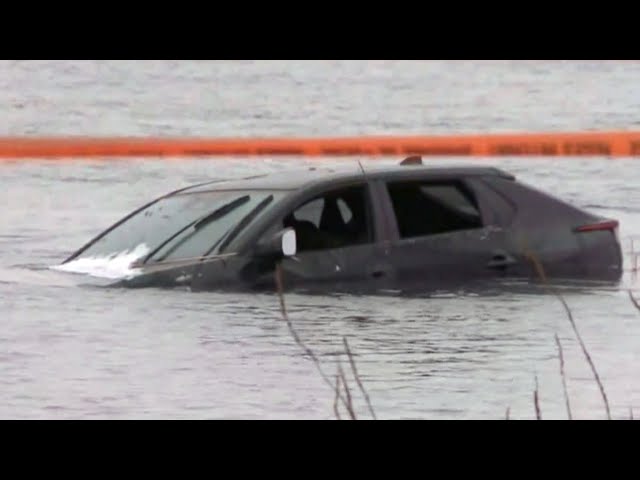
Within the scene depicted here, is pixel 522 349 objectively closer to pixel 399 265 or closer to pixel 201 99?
pixel 399 265

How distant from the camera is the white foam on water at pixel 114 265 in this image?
1490 centimetres

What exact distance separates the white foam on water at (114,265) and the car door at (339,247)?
3.11 ft

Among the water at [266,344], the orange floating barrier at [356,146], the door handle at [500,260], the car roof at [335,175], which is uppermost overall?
the car roof at [335,175]

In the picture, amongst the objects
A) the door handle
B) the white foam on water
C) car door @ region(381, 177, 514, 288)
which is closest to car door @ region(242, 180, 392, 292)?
car door @ region(381, 177, 514, 288)

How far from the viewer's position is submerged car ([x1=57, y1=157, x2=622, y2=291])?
14.5m

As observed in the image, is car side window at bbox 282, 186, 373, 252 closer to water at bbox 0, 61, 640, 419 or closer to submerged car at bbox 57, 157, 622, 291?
submerged car at bbox 57, 157, 622, 291

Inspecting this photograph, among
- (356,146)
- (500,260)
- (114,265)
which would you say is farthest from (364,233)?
(356,146)

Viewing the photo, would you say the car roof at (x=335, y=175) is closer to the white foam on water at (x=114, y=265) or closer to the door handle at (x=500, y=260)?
the door handle at (x=500, y=260)

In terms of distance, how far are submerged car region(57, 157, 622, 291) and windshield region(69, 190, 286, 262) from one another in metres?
0.01

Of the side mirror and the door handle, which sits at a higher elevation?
the side mirror

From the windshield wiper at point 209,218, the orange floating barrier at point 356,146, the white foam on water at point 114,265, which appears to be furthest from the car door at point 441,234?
the orange floating barrier at point 356,146

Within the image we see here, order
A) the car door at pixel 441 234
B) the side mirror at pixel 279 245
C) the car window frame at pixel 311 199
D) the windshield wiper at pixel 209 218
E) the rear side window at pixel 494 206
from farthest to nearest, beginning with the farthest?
the rear side window at pixel 494 206, the windshield wiper at pixel 209 218, the car door at pixel 441 234, the car window frame at pixel 311 199, the side mirror at pixel 279 245

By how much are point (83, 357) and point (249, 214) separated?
2079 millimetres

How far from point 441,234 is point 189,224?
1.73 meters
